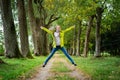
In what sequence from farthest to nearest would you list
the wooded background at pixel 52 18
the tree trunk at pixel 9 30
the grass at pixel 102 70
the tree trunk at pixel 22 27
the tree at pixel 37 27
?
the tree at pixel 37 27, the tree trunk at pixel 22 27, the wooded background at pixel 52 18, the tree trunk at pixel 9 30, the grass at pixel 102 70

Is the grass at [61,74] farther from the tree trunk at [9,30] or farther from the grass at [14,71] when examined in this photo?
the tree trunk at [9,30]

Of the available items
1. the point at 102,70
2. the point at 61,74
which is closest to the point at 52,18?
the point at 102,70

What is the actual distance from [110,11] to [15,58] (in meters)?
12.6

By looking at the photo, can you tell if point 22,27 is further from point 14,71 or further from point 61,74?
point 61,74

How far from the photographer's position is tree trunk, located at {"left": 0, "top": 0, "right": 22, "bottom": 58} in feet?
72.2

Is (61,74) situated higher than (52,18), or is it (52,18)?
(52,18)

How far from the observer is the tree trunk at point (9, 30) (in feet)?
72.2

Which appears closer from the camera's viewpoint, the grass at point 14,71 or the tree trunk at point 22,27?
the grass at point 14,71

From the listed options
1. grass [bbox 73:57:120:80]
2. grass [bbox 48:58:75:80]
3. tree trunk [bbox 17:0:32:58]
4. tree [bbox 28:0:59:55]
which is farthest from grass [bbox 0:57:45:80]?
tree [bbox 28:0:59:55]

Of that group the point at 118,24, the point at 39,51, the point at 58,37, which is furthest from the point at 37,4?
the point at 58,37

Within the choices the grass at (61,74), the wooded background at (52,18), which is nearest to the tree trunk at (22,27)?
the wooded background at (52,18)

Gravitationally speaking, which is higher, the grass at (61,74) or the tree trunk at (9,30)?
the tree trunk at (9,30)

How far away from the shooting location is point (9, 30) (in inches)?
894

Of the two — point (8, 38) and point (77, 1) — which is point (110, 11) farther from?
point (8, 38)
